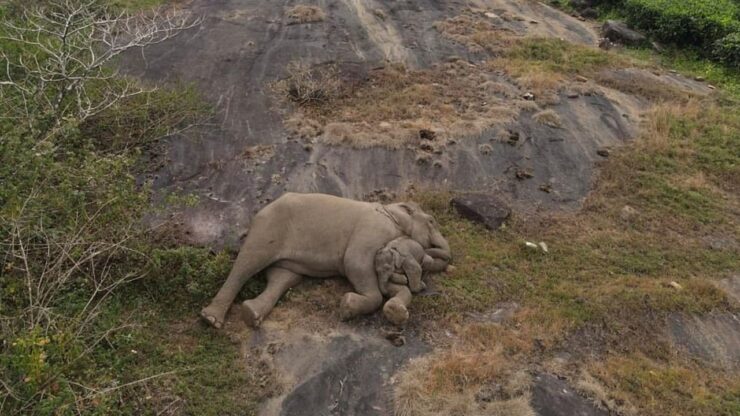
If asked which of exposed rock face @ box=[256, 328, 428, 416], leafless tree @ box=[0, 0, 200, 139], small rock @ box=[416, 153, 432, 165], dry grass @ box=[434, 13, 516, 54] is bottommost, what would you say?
small rock @ box=[416, 153, 432, 165]

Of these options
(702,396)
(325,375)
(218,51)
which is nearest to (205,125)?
(218,51)

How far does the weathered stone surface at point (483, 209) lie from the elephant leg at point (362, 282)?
2267 mm

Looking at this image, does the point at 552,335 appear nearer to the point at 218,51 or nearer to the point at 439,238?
the point at 439,238

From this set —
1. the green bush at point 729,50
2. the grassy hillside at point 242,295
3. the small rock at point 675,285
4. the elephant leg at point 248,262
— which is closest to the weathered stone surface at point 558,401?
the grassy hillside at point 242,295

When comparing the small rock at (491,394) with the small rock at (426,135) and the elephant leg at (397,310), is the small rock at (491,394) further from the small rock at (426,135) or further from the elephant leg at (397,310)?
the small rock at (426,135)

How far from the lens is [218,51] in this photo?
44.5 feet

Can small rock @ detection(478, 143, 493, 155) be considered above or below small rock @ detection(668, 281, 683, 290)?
below

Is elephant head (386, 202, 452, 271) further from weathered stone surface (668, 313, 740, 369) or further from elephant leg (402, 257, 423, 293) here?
weathered stone surface (668, 313, 740, 369)

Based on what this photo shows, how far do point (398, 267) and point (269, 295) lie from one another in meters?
1.49

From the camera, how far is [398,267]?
6527mm

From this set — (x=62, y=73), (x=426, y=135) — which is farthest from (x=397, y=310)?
A: (x=62, y=73)

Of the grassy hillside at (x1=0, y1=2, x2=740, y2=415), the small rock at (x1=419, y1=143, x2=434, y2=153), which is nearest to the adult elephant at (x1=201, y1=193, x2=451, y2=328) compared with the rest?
the grassy hillside at (x1=0, y1=2, x2=740, y2=415)

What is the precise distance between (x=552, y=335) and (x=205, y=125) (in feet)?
23.5

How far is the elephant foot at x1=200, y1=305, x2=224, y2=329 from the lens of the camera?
239 inches
